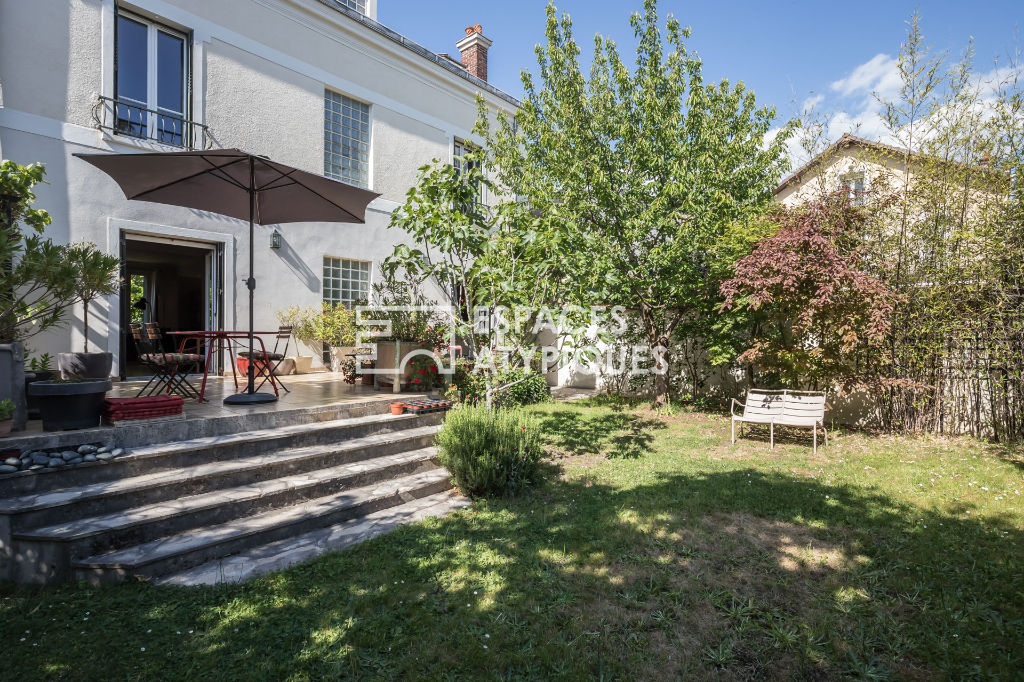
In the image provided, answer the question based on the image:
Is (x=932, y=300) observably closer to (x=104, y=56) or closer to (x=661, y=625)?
(x=661, y=625)

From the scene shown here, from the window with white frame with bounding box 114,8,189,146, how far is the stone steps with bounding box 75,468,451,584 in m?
5.94

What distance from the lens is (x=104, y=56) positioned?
6395mm

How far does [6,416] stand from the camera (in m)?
3.38

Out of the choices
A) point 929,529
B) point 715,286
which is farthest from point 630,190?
point 929,529

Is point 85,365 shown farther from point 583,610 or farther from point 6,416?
point 583,610

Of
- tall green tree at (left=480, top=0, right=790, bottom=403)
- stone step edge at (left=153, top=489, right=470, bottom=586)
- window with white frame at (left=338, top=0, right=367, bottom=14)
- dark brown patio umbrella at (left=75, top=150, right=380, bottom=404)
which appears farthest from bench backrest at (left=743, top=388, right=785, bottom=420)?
window with white frame at (left=338, top=0, right=367, bottom=14)

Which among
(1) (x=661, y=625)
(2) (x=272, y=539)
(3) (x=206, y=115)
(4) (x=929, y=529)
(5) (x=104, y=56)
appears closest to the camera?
(1) (x=661, y=625)

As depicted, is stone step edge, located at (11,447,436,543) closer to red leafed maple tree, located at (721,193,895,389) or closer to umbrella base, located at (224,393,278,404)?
umbrella base, located at (224,393,278,404)

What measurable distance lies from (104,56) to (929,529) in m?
10.2

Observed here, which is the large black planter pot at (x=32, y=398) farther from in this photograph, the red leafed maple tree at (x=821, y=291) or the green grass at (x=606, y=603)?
the red leafed maple tree at (x=821, y=291)

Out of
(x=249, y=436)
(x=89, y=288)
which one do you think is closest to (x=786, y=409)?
(x=249, y=436)

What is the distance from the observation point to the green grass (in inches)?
91.9

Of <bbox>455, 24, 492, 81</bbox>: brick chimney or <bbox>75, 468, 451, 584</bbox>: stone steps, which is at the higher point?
<bbox>455, 24, 492, 81</bbox>: brick chimney

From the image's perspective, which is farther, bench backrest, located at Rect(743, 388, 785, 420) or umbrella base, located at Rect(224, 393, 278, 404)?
bench backrest, located at Rect(743, 388, 785, 420)
